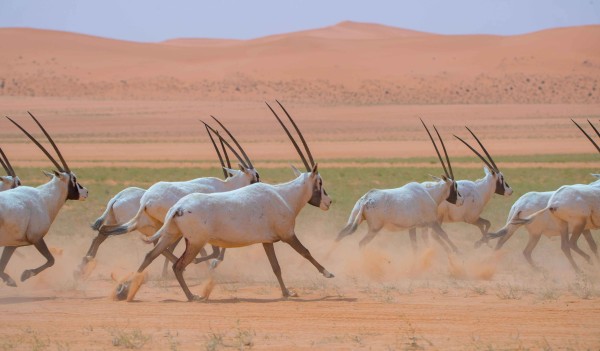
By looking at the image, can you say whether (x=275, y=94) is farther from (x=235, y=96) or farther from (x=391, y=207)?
(x=391, y=207)

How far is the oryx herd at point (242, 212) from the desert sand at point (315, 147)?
20.8 inches

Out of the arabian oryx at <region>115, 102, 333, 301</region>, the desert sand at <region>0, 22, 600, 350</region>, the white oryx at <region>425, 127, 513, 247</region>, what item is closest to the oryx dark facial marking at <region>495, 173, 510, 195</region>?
the white oryx at <region>425, 127, 513, 247</region>

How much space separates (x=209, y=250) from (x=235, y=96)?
7635cm

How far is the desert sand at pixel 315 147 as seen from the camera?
34.0ft

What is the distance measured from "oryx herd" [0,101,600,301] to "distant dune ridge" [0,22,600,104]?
7073 cm

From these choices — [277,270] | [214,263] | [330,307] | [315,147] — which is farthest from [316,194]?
[315,147]

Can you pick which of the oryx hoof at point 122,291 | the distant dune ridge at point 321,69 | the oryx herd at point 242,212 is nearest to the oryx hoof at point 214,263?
the oryx herd at point 242,212

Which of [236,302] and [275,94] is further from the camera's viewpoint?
[275,94]

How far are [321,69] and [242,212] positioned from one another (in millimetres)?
95496

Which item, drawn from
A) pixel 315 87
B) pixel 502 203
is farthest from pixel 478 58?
pixel 502 203

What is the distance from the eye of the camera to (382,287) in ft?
44.3

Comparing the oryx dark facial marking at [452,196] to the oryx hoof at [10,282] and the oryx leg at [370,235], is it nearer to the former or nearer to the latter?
the oryx leg at [370,235]

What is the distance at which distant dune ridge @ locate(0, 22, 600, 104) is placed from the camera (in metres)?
92.6

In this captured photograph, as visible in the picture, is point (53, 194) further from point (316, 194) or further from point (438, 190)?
point (438, 190)
